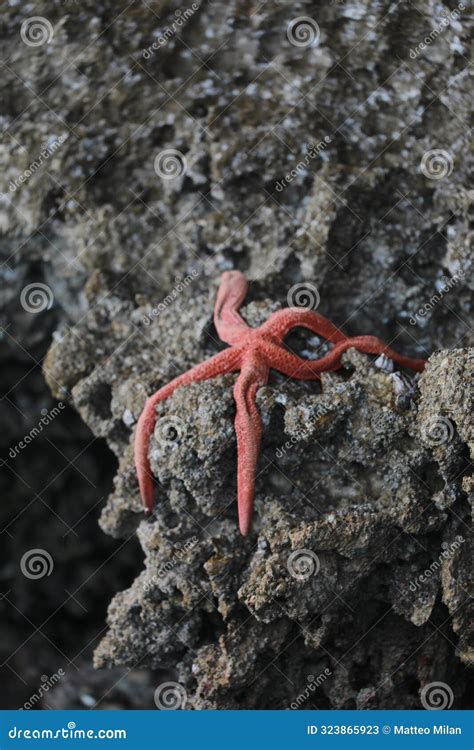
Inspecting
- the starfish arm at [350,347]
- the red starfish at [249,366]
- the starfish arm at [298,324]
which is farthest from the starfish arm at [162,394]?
the starfish arm at [350,347]

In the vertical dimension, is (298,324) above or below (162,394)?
above

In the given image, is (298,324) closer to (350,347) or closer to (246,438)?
(350,347)

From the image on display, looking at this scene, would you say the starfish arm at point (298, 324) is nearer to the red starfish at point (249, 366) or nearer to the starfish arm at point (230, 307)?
the red starfish at point (249, 366)

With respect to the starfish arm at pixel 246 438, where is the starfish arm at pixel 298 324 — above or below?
above

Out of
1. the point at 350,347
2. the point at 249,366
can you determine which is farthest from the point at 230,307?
the point at 350,347

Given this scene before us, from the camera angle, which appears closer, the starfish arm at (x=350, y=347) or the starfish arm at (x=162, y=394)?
the starfish arm at (x=162, y=394)

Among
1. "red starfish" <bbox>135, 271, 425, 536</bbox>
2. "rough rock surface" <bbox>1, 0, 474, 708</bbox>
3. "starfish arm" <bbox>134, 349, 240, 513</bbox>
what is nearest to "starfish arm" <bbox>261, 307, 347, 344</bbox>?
"red starfish" <bbox>135, 271, 425, 536</bbox>
